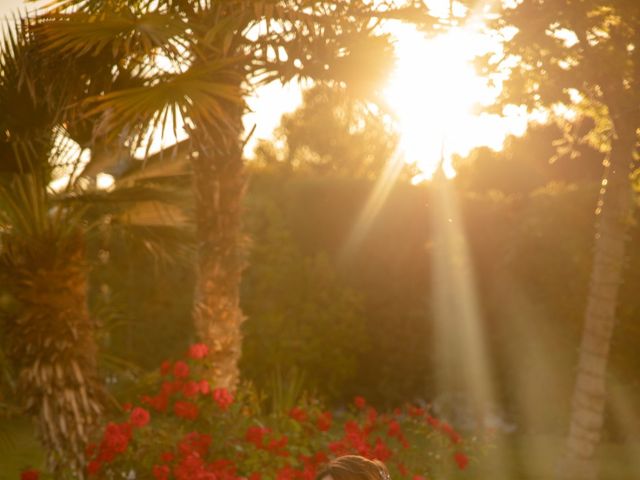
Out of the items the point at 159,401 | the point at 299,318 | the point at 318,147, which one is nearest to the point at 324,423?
the point at 159,401

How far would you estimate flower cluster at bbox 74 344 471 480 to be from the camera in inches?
293

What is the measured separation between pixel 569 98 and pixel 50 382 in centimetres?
581

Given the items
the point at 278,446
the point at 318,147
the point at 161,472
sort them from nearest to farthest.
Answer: the point at 161,472 → the point at 278,446 → the point at 318,147

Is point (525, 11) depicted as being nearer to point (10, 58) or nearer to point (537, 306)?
point (10, 58)

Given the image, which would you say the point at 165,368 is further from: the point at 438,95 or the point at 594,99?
the point at 594,99

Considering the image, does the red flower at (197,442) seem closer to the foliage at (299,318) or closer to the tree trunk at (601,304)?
the tree trunk at (601,304)

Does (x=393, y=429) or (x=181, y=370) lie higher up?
(x=181, y=370)

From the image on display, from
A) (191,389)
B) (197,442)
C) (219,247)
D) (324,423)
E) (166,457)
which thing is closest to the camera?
(166,457)

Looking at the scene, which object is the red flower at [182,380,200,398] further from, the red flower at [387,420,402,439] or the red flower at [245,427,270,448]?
the red flower at [387,420,402,439]

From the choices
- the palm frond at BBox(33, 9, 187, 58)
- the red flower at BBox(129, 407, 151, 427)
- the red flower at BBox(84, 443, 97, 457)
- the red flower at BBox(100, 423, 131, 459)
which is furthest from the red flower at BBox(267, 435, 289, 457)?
the palm frond at BBox(33, 9, 187, 58)

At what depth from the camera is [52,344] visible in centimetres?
861

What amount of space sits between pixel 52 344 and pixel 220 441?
5.88 ft

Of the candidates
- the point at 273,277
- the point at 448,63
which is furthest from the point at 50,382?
the point at 273,277

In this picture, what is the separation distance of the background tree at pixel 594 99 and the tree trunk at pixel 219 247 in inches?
112
